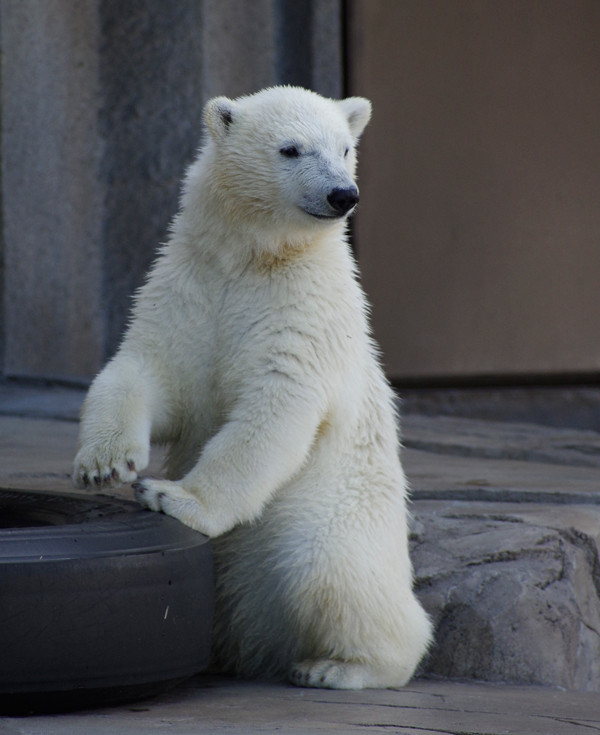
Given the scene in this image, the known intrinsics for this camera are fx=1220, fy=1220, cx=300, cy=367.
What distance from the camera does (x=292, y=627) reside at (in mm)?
2643

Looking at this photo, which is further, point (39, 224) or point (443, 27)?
point (443, 27)

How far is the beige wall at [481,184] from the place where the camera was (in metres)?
6.09

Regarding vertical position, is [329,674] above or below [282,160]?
below

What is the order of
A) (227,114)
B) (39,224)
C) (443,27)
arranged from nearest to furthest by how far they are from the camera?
(227,114)
(39,224)
(443,27)

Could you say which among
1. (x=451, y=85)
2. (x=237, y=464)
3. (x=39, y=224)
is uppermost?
(x=451, y=85)

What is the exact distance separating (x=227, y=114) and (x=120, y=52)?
3.01 m

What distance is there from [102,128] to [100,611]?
401 centimetres

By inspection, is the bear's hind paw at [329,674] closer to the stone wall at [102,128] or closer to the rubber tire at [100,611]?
the rubber tire at [100,611]

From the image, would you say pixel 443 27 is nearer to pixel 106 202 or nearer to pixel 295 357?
pixel 106 202

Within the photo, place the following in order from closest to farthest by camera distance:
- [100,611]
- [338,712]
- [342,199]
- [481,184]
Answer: [100,611] < [338,712] < [342,199] < [481,184]

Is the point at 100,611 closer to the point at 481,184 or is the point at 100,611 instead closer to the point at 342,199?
the point at 342,199

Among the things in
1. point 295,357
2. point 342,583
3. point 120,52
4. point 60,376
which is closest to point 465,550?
point 342,583

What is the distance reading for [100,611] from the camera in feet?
6.97

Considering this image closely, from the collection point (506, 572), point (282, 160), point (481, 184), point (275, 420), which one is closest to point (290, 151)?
point (282, 160)
